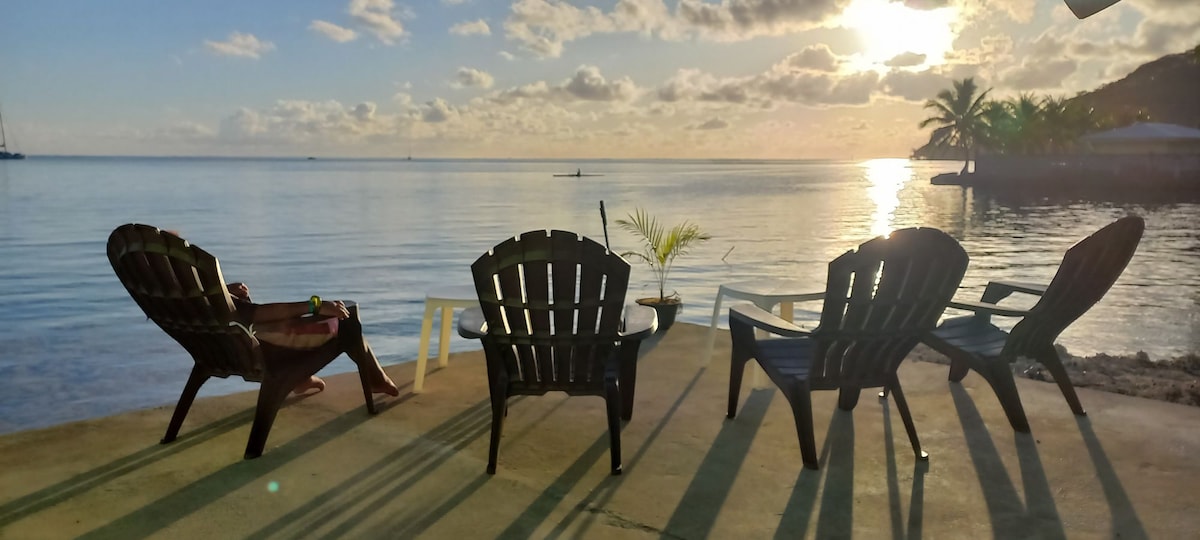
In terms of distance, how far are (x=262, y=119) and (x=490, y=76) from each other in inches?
1023

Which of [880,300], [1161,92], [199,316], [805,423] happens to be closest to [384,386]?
[199,316]

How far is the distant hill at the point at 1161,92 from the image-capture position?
10512 centimetres

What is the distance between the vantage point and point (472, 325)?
391 cm

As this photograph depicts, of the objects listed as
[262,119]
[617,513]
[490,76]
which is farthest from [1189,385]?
[490,76]

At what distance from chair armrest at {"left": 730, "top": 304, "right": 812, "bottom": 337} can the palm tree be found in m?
68.5

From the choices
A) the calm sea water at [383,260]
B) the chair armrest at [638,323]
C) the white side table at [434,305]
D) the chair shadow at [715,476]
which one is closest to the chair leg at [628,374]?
the chair armrest at [638,323]

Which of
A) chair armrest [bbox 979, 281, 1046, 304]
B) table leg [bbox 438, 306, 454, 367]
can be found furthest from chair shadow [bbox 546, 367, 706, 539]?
chair armrest [bbox 979, 281, 1046, 304]

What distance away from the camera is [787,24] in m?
17.8

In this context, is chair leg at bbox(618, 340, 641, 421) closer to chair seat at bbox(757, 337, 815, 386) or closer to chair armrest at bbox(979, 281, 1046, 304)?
chair seat at bbox(757, 337, 815, 386)

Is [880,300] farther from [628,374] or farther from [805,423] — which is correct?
[628,374]

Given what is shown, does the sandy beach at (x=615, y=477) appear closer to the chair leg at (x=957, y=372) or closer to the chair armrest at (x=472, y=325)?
the chair leg at (x=957, y=372)

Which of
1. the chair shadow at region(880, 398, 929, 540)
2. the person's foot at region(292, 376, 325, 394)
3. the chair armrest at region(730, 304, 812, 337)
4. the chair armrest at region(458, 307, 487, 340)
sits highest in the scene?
the chair armrest at region(458, 307, 487, 340)

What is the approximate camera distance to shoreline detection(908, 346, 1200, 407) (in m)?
4.91

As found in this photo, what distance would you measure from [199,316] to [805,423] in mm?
2820
